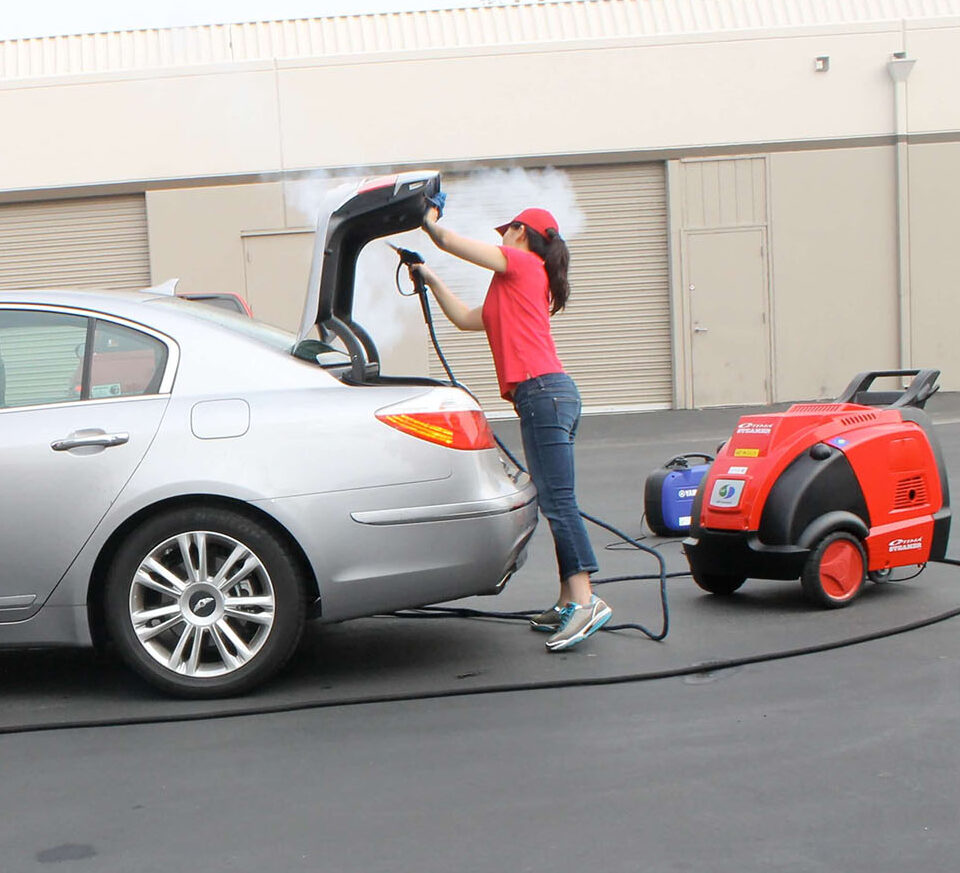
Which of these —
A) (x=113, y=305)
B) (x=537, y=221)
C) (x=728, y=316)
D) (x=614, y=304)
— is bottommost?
(x=728, y=316)

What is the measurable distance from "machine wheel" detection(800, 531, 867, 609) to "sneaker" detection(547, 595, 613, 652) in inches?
36.9

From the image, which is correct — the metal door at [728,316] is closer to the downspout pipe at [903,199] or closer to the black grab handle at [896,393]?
the downspout pipe at [903,199]

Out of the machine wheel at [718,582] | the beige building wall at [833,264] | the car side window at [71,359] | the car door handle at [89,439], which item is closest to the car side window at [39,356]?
the car side window at [71,359]

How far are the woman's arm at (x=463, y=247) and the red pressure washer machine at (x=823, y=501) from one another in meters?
1.41

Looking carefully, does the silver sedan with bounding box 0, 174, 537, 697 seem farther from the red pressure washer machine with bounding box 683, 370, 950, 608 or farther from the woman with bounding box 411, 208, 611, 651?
the red pressure washer machine with bounding box 683, 370, 950, 608

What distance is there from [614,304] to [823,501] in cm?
1292

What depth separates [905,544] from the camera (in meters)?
5.95

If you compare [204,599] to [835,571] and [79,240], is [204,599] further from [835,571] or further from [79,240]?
[79,240]

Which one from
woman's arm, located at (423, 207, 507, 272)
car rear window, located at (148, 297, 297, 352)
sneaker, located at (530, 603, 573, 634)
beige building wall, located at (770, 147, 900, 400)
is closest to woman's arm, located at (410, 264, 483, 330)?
woman's arm, located at (423, 207, 507, 272)

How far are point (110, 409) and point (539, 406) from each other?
1.58 m

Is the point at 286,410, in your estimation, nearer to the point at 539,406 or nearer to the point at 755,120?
the point at 539,406

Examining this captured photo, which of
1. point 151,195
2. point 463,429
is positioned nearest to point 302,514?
point 463,429

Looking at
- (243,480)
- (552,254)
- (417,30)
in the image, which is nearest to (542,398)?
(552,254)

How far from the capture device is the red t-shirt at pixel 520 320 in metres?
5.30
